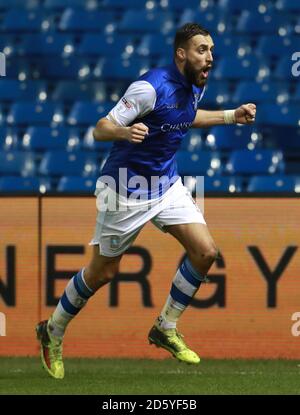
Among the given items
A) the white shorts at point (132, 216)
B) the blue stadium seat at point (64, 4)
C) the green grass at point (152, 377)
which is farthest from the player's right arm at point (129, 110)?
the blue stadium seat at point (64, 4)

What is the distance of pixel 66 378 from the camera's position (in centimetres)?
740

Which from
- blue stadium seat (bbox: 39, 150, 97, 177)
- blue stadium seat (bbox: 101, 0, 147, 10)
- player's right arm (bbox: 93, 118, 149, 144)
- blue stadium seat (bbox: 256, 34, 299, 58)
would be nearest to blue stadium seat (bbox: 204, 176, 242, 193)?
blue stadium seat (bbox: 39, 150, 97, 177)

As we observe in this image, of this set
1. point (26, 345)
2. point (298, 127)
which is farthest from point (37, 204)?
point (298, 127)

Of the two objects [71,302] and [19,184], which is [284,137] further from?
[71,302]

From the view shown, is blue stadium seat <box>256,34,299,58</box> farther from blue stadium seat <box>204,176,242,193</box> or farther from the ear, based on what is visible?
the ear

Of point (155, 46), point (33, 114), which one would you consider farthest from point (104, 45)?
point (33, 114)

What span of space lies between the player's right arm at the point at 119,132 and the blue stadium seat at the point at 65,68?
6.68 meters

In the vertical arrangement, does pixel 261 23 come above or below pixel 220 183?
above

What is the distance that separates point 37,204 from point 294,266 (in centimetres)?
213

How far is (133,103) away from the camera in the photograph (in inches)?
271

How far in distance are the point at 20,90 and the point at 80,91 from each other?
69 centimetres

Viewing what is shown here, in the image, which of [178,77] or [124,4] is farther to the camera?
[124,4]
